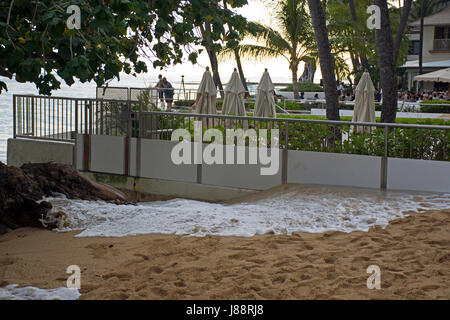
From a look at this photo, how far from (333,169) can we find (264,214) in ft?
6.76

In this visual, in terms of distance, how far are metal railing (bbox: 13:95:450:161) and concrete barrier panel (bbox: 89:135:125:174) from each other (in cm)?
24

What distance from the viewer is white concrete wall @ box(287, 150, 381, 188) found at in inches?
396

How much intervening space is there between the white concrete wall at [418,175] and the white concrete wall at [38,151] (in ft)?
22.9

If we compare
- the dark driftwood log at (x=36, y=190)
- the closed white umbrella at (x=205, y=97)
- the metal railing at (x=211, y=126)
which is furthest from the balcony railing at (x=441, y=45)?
the dark driftwood log at (x=36, y=190)

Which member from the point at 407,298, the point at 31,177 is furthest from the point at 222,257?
the point at 31,177

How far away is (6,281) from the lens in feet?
20.4

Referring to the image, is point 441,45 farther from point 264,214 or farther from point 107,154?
point 264,214

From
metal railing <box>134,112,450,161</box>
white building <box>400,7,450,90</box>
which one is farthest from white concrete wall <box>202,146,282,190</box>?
white building <box>400,7,450,90</box>

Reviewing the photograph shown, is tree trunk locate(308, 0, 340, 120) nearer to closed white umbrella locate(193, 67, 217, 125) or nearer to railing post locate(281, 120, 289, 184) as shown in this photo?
Result: closed white umbrella locate(193, 67, 217, 125)

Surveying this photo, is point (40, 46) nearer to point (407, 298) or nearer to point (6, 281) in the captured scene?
point (6, 281)

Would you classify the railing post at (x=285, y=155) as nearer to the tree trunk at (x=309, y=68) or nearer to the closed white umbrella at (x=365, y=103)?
the closed white umbrella at (x=365, y=103)

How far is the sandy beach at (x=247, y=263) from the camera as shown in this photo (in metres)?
5.73

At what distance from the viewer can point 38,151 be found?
43.9 ft
